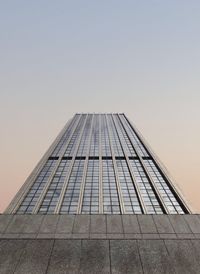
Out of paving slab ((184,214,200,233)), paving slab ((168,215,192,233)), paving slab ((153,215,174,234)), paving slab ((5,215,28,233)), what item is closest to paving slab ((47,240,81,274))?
paving slab ((5,215,28,233))

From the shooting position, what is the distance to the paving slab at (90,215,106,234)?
22.6m

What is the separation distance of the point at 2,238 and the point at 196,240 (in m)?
14.8

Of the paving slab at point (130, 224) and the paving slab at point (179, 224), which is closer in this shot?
the paving slab at point (130, 224)

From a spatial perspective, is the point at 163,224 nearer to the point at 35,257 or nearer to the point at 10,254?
the point at 35,257

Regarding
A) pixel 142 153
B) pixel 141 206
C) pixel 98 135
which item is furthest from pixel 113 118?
pixel 141 206

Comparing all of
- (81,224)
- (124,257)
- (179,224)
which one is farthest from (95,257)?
(179,224)

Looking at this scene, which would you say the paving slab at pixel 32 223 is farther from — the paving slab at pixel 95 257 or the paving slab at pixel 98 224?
the paving slab at pixel 95 257

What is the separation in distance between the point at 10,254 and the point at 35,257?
1950 millimetres

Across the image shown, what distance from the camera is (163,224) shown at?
2355 cm

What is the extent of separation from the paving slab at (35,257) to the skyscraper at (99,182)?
116 feet

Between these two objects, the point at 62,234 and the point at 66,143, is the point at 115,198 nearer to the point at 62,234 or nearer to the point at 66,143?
the point at 62,234

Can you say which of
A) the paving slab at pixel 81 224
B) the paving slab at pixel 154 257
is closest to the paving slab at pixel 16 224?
the paving slab at pixel 81 224

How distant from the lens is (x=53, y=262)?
19375mm

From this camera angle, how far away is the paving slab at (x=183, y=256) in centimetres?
1892
